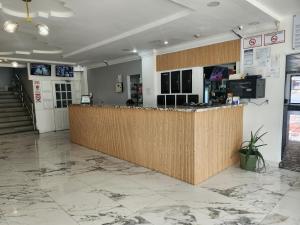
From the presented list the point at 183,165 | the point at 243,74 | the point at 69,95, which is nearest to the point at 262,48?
the point at 243,74

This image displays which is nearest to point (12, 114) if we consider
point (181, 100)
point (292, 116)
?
point (181, 100)

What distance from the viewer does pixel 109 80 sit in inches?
318

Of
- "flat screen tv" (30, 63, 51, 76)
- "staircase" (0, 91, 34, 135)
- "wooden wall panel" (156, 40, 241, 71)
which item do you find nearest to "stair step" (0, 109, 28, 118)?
"staircase" (0, 91, 34, 135)

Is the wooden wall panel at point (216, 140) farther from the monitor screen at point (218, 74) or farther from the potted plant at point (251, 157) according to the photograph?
the monitor screen at point (218, 74)

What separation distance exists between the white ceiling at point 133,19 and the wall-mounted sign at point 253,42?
0.76 feet

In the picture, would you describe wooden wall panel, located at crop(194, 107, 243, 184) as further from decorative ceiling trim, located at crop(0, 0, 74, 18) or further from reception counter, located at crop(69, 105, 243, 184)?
decorative ceiling trim, located at crop(0, 0, 74, 18)

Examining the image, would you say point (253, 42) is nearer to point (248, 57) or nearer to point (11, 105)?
point (248, 57)

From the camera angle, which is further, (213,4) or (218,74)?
(218,74)

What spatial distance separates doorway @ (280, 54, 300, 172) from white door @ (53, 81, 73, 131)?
755cm

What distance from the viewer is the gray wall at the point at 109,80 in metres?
7.22

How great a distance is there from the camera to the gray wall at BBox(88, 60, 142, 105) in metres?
7.22

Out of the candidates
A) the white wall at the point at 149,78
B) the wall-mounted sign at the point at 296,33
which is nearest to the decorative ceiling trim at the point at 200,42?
the white wall at the point at 149,78

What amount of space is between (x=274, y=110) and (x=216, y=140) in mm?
1333

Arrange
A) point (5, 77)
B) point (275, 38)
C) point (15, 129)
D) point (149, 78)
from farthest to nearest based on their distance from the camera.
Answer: point (5, 77) → point (15, 129) → point (149, 78) → point (275, 38)
